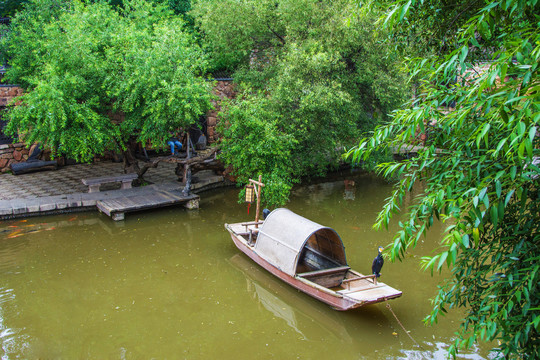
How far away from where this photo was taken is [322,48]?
46.5ft

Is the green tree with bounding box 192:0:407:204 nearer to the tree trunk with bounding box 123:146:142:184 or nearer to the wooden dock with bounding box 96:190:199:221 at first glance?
the wooden dock with bounding box 96:190:199:221

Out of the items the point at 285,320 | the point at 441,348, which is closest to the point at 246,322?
the point at 285,320

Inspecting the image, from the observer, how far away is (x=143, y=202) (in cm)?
1430

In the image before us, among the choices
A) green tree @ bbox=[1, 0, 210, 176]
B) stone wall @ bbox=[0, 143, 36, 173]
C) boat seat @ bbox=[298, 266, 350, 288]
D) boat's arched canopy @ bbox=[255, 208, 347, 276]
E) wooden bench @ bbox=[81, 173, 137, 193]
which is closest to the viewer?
Answer: boat seat @ bbox=[298, 266, 350, 288]

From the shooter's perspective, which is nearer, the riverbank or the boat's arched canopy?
the boat's arched canopy

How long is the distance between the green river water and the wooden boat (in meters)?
0.44

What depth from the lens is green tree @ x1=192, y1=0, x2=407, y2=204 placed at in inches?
531

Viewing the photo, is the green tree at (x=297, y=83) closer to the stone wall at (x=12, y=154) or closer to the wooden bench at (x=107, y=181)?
the wooden bench at (x=107, y=181)

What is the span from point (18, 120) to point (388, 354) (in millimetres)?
12596

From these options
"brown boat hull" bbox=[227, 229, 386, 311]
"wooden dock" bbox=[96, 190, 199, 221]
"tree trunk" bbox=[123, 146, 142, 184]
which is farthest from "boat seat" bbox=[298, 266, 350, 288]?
"tree trunk" bbox=[123, 146, 142, 184]

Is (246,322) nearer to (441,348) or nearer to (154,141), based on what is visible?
(441,348)

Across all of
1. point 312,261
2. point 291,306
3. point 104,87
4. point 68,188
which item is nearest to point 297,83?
point 312,261

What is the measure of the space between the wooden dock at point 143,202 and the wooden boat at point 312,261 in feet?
13.2

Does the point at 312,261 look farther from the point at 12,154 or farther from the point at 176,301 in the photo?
the point at 12,154
